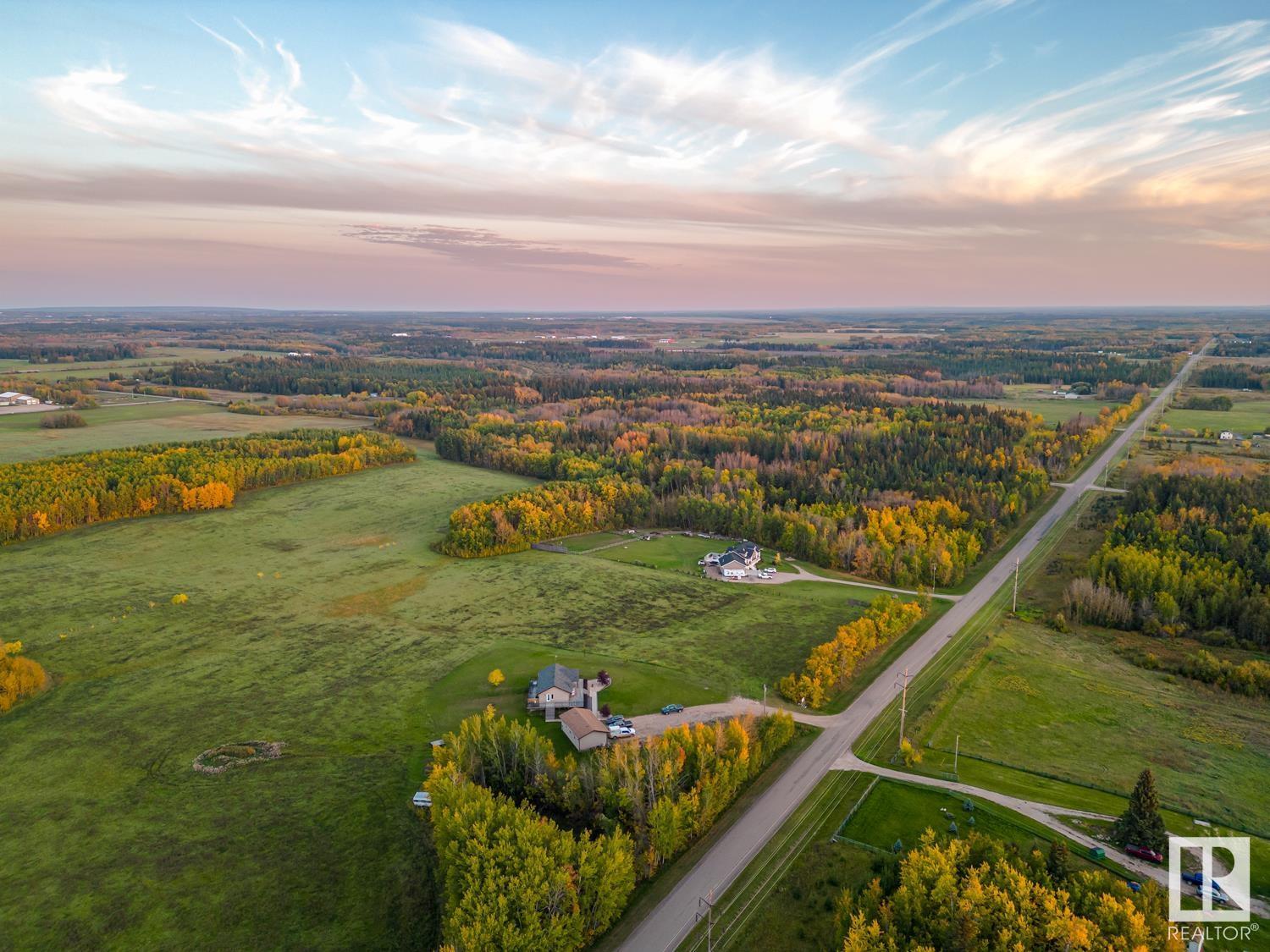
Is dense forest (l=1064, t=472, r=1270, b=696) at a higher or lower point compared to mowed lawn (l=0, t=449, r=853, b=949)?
higher

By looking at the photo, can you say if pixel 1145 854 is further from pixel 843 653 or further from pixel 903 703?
pixel 843 653

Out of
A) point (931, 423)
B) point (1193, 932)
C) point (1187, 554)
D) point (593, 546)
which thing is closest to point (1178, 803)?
point (1193, 932)

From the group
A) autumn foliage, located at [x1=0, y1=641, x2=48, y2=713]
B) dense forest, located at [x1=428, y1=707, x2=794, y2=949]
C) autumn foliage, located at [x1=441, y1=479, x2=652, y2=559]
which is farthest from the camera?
autumn foliage, located at [x1=441, y1=479, x2=652, y2=559]

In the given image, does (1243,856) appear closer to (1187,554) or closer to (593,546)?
(1187,554)

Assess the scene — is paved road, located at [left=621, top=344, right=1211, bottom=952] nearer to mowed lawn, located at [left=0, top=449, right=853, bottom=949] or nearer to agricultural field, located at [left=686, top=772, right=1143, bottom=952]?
agricultural field, located at [left=686, top=772, right=1143, bottom=952]

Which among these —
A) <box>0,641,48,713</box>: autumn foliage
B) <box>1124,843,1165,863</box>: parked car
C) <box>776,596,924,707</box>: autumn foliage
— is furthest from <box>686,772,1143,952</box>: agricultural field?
<box>0,641,48,713</box>: autumn foliage

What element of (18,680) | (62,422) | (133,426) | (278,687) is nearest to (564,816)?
(278,687)
